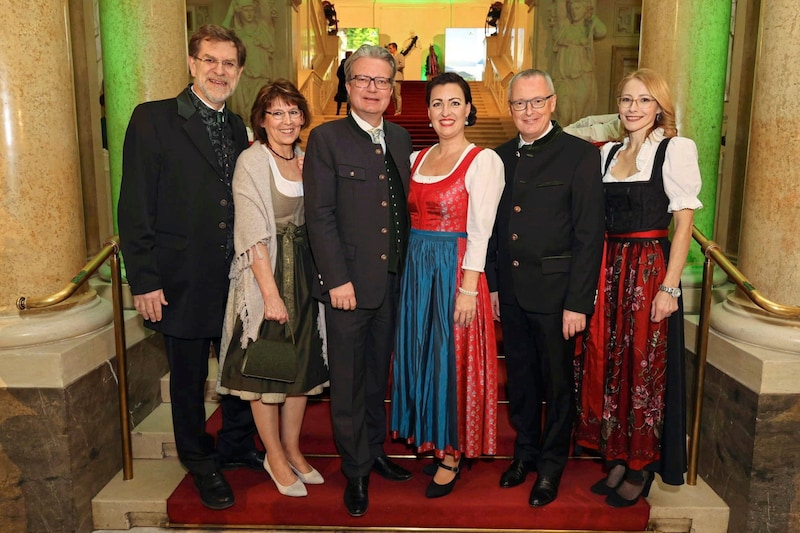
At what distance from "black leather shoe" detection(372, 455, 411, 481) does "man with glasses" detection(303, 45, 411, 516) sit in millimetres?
257

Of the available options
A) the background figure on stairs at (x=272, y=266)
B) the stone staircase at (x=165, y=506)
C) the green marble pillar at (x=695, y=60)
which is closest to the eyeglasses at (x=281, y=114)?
the background figure on stairs at (x=272, y=266)

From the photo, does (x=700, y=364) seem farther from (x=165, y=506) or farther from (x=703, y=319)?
(x=165, y=506)

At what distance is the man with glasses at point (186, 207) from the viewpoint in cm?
273

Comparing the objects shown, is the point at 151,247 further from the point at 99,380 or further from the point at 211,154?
the point at 99,380

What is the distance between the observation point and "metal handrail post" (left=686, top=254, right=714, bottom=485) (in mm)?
3115

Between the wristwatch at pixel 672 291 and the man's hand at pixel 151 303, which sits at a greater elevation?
the wristwatch at pixel 672 291

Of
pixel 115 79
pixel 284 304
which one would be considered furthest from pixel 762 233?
pixel 115 79

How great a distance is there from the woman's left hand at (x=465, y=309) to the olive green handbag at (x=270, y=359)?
74cm

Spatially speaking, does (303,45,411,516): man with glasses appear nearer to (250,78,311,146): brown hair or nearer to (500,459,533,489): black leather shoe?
(250,78,311,146): brown hair

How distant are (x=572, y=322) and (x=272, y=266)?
1.32 metres

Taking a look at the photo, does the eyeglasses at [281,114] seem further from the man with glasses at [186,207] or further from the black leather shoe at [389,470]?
the black leather shoe at [389,470]

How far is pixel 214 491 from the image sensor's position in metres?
3.04

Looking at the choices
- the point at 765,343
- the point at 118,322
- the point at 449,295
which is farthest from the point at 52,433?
the point at 765,343

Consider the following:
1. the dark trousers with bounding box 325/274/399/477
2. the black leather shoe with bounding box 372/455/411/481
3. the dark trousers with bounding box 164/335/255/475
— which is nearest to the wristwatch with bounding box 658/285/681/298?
the dark trousers with bounding box 325/274/399/477
